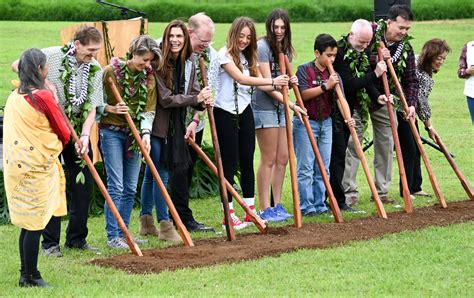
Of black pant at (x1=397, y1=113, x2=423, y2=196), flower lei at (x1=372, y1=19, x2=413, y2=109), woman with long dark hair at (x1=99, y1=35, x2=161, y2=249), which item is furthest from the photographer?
black pant at (x1=397, y1=113, x2=423, y2=196)

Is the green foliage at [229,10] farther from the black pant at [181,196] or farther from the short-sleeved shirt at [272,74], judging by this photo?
the black pant at [181,196]

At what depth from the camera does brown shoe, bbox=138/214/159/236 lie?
1196 cm

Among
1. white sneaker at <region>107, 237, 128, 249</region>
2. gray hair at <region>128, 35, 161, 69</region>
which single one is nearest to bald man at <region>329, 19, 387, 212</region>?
gray hair at <region>128, 35, 161, 69</region>

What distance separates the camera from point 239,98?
12.5 metres

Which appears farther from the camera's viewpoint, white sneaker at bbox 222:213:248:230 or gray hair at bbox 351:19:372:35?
gray hair at bbox 351:19:372:35

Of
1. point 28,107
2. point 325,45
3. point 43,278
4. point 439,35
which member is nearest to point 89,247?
point 43,278

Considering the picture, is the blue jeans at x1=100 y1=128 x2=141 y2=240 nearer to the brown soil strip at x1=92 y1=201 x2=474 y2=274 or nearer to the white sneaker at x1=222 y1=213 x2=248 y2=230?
the brown soil strip at x1=92 y1=201 x2=474 y2=274

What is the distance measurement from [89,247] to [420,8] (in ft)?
107

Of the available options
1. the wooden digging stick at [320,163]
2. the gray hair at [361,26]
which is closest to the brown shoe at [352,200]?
the wooden digging stick at [320,163]

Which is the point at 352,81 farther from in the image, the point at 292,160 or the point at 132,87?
the point at 132,87

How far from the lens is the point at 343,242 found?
1126 cm

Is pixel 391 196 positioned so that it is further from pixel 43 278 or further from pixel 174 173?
pixel 43 278

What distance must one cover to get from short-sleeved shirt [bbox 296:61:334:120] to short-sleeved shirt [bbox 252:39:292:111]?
0.93 feet

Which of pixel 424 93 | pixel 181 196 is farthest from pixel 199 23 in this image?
pixel 424 93
